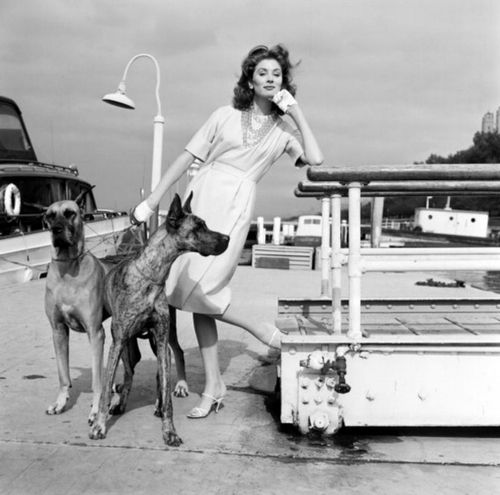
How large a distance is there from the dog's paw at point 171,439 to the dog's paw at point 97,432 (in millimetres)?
344

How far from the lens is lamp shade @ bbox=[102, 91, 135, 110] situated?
37.5ft

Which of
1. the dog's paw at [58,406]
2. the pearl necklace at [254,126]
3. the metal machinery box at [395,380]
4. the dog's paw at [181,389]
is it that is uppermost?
the pearl necklace at [254,126]

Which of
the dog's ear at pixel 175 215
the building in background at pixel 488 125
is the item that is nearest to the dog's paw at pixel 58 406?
Result: the dog's ear at pixel 175 215

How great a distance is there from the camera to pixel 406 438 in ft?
12.0

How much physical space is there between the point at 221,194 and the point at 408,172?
3.70ft

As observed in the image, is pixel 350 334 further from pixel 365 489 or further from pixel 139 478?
pixel 139 478

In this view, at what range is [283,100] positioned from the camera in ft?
12.7

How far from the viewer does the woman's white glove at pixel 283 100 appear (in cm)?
388

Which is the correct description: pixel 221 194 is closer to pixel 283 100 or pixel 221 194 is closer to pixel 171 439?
pixel 283 100

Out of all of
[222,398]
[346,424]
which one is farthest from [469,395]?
[222,398]

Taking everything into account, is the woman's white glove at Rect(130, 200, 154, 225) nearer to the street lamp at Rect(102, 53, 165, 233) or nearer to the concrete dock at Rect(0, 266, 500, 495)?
the concrete dock at Rect(0, 266, 500, 495)

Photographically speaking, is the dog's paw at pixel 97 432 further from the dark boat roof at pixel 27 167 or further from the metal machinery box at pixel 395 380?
the dark boat roof at pixel 27 167

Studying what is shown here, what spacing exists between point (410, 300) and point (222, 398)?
1942mm

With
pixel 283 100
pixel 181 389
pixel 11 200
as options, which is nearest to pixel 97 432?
pixel 181 389
